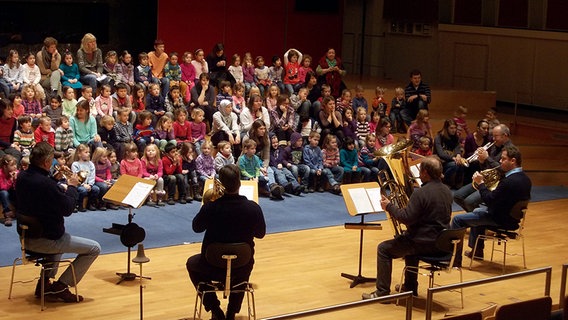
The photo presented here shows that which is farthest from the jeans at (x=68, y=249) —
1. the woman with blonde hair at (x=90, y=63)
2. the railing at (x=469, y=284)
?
the woman with blonde hair at (x=90, y=63)

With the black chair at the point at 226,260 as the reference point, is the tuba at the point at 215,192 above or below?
above

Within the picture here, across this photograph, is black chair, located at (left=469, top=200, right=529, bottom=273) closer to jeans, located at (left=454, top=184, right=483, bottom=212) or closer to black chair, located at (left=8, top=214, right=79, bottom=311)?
jeans, located at (left=454, top=184, right=483, bottom=212)

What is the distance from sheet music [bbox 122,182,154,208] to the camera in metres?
7.89

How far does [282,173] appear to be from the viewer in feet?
39.6

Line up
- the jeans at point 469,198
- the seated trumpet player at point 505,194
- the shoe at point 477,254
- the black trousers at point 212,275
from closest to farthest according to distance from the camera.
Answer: the black trousers at point 212,275 → the seated trumpet player at point 505,194 → the shoe at point 477,254 → the jeans at point 469,198

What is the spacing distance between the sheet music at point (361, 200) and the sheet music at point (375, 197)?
0.03 meters

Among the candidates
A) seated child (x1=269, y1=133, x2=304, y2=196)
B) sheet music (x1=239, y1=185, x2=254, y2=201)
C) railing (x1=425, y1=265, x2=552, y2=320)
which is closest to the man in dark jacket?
sheet music (x1=239, y1=185, x2=254, y2=201)

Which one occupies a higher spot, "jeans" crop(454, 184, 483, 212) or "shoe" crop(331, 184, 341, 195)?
"jeans" crop(454, 184, 483, 212)

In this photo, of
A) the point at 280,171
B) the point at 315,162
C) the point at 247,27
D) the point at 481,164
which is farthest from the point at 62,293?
the point at 247,27

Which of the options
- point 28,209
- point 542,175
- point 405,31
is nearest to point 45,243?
point 28,209

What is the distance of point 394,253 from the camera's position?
7480 mm

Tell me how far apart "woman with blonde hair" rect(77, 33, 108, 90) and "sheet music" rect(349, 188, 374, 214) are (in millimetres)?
5813

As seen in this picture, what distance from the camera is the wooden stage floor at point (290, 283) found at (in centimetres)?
742

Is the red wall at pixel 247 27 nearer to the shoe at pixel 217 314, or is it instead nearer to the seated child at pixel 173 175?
the seated child at pixel 173 175
